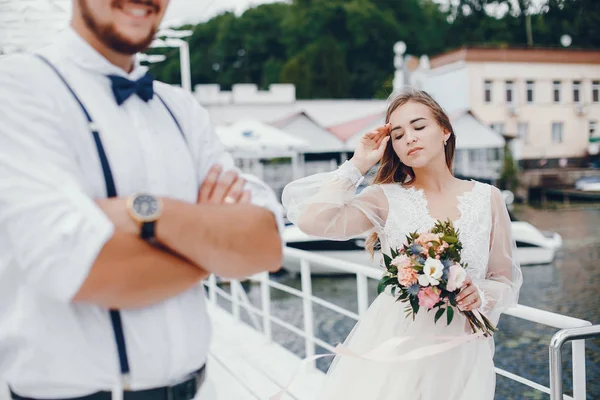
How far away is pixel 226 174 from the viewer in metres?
1.17

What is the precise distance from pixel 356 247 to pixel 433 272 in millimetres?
9438

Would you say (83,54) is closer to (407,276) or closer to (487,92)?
(407,276)

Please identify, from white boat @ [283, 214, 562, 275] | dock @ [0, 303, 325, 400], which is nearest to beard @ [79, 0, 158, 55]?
dock @ [0, 303, 325, 400]

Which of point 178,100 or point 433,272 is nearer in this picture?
point 178,100

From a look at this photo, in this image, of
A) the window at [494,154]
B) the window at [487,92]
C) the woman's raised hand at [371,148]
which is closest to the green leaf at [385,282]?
the woman's raised hand at [371,148]

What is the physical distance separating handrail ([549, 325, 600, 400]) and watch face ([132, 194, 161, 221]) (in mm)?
1288

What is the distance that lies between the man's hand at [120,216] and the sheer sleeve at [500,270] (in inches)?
57.0

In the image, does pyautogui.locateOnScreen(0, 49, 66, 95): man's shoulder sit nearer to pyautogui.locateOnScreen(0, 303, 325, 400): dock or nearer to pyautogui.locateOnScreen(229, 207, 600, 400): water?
pyautogui.locateOnScreen(0, 303, 325, 400): dock

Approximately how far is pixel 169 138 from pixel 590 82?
27419 mm

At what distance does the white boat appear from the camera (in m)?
11.2

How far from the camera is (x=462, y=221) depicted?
2.19 metres

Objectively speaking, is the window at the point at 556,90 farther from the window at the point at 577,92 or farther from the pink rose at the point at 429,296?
the pink rose at the point at 429,296

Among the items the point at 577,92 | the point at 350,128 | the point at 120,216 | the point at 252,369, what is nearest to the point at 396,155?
the point at 120,216

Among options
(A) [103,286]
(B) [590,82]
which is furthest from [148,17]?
(B) [590,82]
